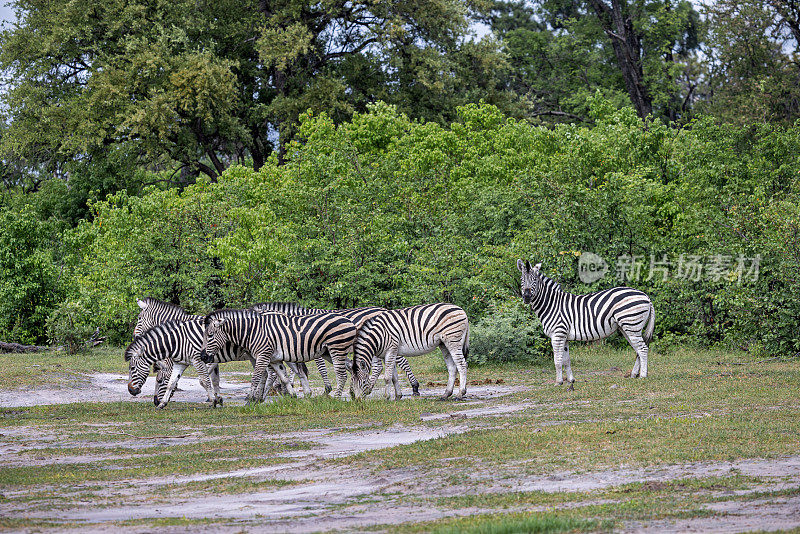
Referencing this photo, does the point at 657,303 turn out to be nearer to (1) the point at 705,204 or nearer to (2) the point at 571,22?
(1) the point at 705,204

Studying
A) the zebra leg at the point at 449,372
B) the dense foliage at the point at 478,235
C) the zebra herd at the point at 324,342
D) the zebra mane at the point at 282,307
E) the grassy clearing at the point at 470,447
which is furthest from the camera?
the dense foliage at the point at 478,235

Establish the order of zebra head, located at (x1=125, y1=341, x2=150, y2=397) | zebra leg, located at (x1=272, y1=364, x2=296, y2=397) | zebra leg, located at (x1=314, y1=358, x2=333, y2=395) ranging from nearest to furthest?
zebra leg, located at (x1=314, y1=358, x2=333, y2=395) → zebra leg, located at (x1=272, y1=364, x2=296, y2=397) → zebra head, located at (x1=125, y1=341, x2=150, y2=397)

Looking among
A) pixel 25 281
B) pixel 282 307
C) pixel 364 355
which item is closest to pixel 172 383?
pixel 282 307

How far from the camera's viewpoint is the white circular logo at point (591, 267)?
26797mm

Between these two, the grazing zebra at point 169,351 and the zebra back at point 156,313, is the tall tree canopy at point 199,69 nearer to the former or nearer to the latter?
the zebra back at point 156,313

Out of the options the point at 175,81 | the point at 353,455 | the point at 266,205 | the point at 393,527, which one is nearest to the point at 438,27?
the point at 175,81

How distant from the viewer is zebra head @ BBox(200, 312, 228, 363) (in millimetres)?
17344

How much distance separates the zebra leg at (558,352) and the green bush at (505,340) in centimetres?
446

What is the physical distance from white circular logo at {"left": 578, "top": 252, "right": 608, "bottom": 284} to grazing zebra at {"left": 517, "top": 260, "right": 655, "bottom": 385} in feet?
21.8

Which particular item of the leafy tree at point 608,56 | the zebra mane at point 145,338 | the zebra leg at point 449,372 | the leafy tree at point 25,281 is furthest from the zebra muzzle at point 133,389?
the leafy tree at point 608,56

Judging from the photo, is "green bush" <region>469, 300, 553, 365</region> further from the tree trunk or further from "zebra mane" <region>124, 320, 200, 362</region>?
the tree trunk

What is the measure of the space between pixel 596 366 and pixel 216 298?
1381 centimetres

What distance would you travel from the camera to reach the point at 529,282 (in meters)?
20.0

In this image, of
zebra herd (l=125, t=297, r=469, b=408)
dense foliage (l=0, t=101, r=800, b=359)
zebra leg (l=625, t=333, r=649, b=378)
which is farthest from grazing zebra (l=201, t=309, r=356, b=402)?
dense foliage (l=0, t=101, r=800, b=359)
